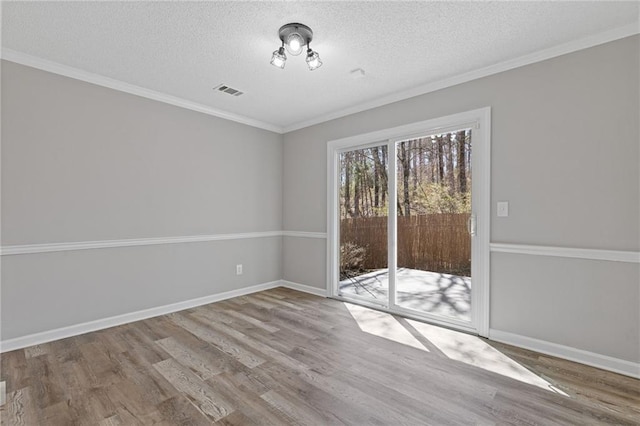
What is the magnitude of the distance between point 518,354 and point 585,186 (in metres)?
1.46

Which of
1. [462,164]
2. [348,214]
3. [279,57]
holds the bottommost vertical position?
[348,214]

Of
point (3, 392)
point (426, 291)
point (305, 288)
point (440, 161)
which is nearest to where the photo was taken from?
point (3, 392)

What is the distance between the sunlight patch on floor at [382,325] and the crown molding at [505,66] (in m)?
2.48

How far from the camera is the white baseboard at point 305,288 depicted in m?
4.29

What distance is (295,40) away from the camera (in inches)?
88.4

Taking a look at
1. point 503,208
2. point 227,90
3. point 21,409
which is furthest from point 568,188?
point 21,409

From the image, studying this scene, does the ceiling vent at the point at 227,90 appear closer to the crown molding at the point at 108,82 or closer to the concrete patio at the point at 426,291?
the crown molding at the point at 108,82

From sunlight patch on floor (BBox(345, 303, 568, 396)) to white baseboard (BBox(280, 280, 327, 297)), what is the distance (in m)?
0.79

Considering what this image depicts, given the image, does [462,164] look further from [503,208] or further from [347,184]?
[347,184]

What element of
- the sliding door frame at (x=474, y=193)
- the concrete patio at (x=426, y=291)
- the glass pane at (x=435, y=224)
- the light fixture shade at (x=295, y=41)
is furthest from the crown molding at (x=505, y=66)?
the concrete patio at (x=426, y=291)

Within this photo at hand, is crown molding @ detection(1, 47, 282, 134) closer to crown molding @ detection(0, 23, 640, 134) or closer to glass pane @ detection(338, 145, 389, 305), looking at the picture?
crown molding @ detection(0, 23, 640, 134)

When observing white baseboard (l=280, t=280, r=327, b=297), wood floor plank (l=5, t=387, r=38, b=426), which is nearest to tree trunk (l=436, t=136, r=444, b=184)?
white baseboard (l=280, t=280, r=327, b=297)

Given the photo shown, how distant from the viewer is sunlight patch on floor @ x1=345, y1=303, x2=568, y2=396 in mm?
2213

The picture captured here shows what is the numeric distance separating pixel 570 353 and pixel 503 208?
1.26m
